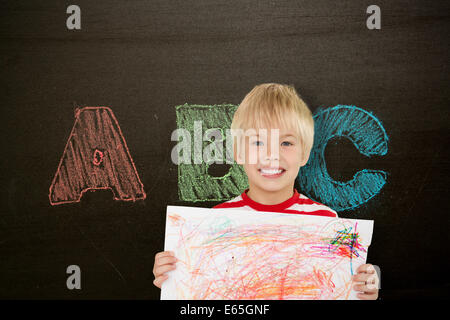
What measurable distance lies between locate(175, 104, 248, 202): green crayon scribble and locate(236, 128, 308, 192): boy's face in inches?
3.7

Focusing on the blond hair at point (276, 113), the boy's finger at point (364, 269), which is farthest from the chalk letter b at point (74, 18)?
the boy's finger at point (364, 269)

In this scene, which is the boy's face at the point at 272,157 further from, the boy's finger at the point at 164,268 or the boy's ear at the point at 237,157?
the boy's finger at the point at 164,268

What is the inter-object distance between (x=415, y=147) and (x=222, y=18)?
640 mm

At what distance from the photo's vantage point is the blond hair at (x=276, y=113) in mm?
898

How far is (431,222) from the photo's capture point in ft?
3.34

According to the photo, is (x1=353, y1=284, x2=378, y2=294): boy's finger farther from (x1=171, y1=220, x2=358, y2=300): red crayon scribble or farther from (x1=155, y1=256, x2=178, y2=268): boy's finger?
(x1=155, y1=256, x2=178, y2=268): boy's finger

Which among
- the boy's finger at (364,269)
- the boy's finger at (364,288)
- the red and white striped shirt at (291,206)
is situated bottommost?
the boy's finger at (364,288)

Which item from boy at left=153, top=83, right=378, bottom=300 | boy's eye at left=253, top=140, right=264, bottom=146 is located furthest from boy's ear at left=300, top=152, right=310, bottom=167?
boy's eye at left=253, top=140, right=264, bottom=146

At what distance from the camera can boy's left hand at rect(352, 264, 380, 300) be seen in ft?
2.77

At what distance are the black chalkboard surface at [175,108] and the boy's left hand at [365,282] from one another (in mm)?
182

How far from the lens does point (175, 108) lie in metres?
1.01

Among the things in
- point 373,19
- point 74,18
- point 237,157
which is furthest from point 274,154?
point 74,18

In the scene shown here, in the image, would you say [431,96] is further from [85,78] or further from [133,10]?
[85,78]

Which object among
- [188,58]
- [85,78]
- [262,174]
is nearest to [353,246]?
[262,174]
